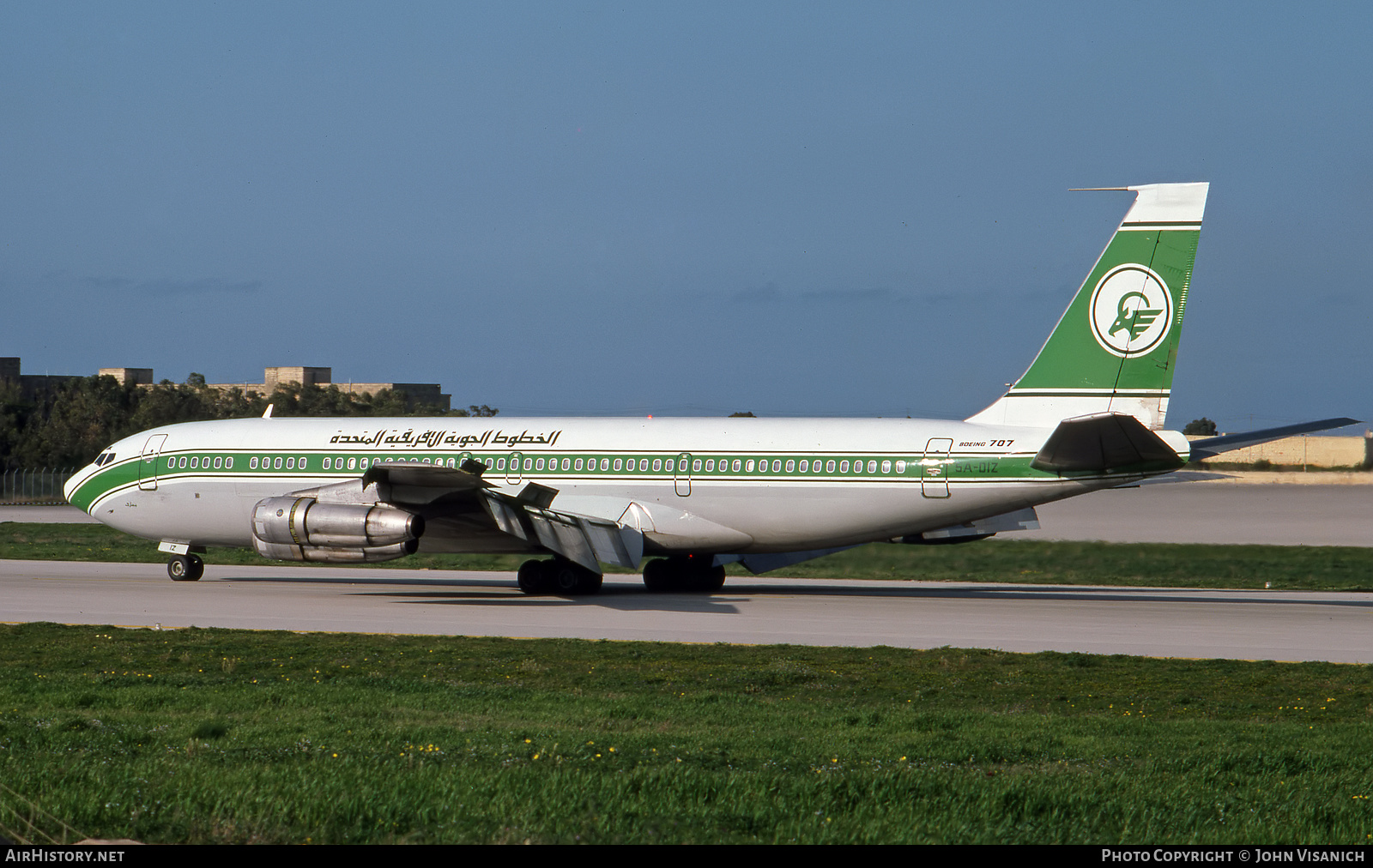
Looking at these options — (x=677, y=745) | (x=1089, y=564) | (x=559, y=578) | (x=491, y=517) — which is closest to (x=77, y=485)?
(x=491, y=517)

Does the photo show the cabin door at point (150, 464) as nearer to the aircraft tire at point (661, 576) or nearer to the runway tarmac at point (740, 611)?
the runway tarmac at point (740, 611)

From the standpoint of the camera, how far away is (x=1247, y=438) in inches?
929

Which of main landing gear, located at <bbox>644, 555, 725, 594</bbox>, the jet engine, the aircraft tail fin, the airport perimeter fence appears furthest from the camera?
the airport perimeter fence

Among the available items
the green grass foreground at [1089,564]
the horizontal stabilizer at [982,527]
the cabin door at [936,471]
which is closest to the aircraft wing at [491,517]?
the cabin door at [936,471]

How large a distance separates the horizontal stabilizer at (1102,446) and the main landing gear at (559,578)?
29.6ft

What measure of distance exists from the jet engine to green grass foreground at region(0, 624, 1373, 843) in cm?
671

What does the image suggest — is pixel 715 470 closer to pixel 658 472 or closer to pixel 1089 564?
pixel 658 472

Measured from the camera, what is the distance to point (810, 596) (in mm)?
26516

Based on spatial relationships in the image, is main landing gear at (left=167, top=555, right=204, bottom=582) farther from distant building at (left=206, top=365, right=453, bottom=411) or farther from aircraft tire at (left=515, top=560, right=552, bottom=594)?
distant building at (left=206, top=365, right=453, bottom=411)

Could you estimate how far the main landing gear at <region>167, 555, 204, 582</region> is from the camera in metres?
29.2

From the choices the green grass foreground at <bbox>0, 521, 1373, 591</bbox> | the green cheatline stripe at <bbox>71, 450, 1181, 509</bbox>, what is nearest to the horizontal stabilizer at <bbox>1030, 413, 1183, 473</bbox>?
the green cheatline stripe at <bbox>71, 450, 1181, 509</bbox>

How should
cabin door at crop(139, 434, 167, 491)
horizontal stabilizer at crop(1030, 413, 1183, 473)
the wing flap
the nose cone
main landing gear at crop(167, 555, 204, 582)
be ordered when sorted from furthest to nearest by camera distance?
the nose cone
main landing gear at crop(167, 555, 204, 582)
cabin door at crop(139, 434, 167, 491)
the wing flap
horizontal stabilizer at crop(1030, 413, 1183, 473)
